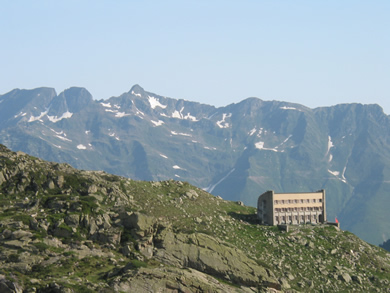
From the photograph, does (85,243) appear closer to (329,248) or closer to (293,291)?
(293,291)

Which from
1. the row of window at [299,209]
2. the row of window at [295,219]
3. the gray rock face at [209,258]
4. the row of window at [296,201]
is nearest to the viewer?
the gray rock face at [209,258]

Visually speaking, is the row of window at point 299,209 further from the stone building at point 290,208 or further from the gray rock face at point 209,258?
the gray rock face at point 209,258

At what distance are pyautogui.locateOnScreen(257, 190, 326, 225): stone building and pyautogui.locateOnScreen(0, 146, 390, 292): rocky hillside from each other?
196 inches

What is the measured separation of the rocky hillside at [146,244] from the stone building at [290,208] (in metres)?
4.98

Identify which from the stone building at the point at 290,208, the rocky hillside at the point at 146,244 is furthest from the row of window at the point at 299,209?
the rocky hillside at the point at 146,244

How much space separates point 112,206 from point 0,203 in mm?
22868

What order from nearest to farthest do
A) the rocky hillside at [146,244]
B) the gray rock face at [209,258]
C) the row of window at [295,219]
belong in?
the rocky hillside at [146,244] < the gray rock face at [209,258] < the row of window at [295,219]

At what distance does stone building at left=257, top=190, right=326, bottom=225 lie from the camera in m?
163

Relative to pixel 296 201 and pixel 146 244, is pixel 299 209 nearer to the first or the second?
pixel 296 201

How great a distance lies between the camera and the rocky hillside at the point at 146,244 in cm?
8769

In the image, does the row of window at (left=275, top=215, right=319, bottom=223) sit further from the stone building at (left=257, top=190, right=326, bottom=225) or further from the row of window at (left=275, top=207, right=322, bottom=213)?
the row of window at (left=275, top=207, right=322, bottom=213)

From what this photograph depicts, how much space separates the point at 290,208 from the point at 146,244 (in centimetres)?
6980

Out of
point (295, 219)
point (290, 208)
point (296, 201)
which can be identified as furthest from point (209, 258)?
point (296, 201)

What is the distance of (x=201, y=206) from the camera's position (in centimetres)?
15638
